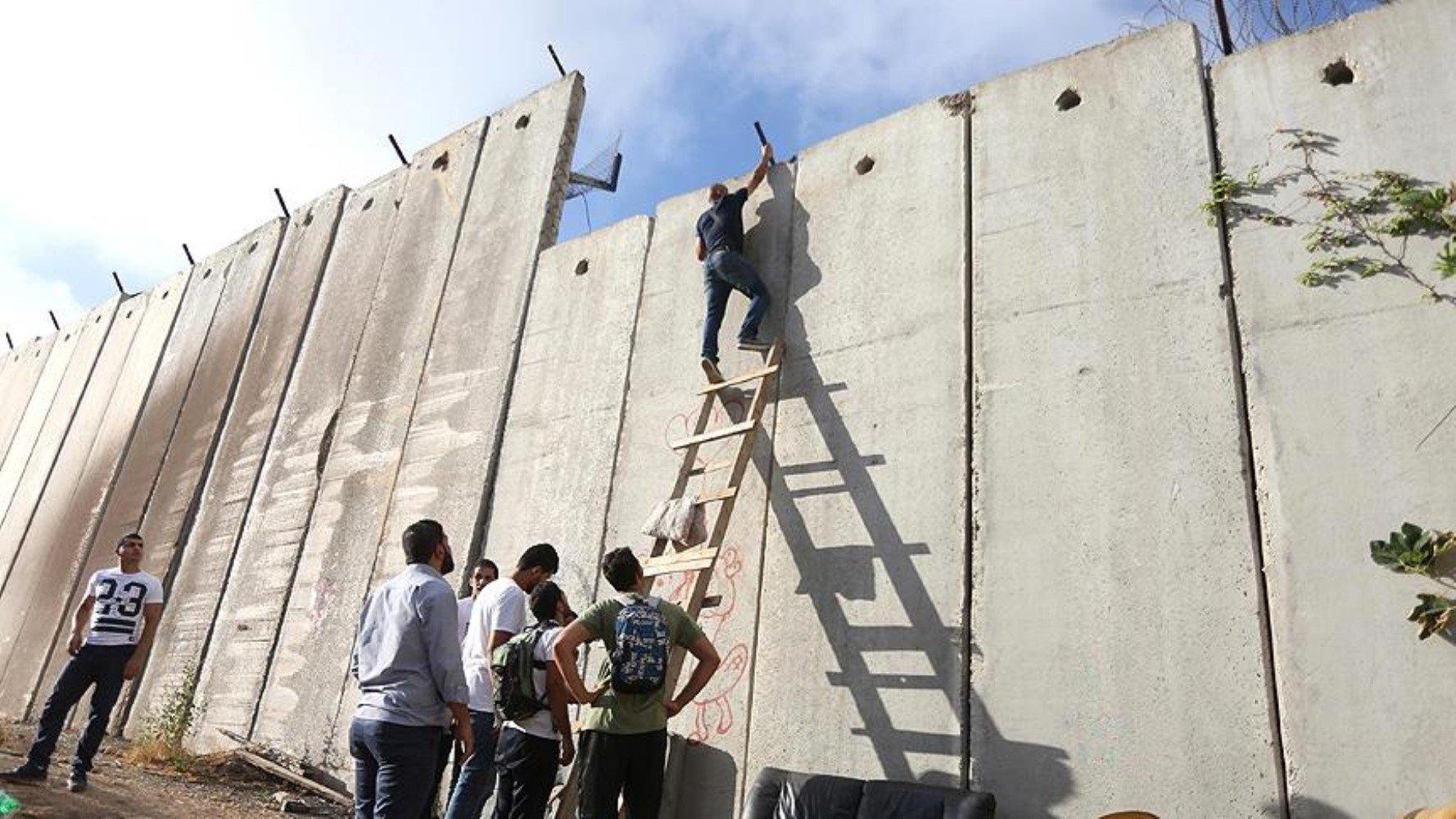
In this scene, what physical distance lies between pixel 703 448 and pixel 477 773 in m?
2.11

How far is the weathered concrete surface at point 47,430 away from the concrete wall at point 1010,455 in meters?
6.12

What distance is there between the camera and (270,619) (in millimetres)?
7844

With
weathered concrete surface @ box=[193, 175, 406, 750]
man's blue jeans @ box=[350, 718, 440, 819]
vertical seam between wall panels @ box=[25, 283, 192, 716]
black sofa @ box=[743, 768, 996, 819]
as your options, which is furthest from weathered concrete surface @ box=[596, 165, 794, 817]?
vertical seam between wall panels @ box=[25, 283, 192, 716]

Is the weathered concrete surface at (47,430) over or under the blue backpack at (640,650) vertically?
over

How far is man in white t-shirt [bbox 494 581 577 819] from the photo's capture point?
404 cm

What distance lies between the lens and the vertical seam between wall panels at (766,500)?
493 centimetres

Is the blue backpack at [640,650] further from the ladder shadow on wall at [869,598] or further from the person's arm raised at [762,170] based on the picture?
the person's arm raised at [762,170]

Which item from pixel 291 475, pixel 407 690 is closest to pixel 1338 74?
pixel 407 690

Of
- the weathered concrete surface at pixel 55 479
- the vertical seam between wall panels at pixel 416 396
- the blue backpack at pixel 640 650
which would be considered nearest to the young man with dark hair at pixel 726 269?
the blue backpack at pixel 640 650

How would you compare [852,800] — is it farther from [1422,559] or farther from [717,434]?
[1422,559]

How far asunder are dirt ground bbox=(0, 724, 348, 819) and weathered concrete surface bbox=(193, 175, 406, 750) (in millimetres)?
832

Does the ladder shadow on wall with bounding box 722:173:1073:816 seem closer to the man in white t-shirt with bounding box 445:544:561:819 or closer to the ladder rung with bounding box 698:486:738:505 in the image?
the ladder rung with bounding box 698:486:738:505

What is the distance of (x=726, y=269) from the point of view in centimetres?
584

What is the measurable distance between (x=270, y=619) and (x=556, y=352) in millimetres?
3174
